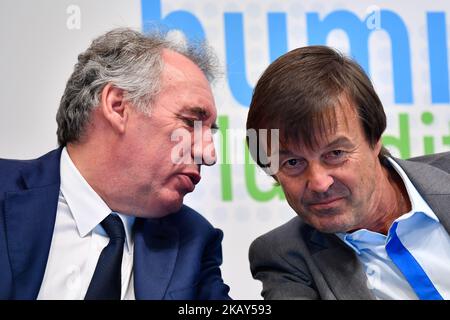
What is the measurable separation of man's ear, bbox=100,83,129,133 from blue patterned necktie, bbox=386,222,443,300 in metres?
0.69

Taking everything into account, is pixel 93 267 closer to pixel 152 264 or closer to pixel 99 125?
pixel 152 264

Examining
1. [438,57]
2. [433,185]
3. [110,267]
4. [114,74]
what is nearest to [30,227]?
[110,267]

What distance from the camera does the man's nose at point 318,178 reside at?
130 centimetres

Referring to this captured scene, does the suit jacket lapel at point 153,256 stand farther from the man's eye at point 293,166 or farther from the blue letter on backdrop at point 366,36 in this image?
the blue letter on backdrop at point 366,36

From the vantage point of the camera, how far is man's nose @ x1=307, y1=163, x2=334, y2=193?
1.30m

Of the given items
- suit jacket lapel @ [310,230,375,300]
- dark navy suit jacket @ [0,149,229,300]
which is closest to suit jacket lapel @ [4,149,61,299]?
dark navy suit jacket @ [0,149,229,300]

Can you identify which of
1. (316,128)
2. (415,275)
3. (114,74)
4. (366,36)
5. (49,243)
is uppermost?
(366,36)

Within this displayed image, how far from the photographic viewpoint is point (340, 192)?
4.42ft

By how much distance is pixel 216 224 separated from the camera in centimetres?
181

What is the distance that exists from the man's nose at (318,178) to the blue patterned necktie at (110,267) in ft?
1.47

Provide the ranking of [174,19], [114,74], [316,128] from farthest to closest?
1. [174,19]
2. [114,74]
3. [316,128]

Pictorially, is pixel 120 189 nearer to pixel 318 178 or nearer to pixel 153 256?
pixel 153 256

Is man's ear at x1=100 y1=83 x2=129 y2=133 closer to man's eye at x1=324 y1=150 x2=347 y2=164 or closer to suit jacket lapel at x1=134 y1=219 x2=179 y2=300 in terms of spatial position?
suit jacket lapel at x1=134 y1=219 x2=179 y2=300

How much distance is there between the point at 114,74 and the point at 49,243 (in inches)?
17.8
